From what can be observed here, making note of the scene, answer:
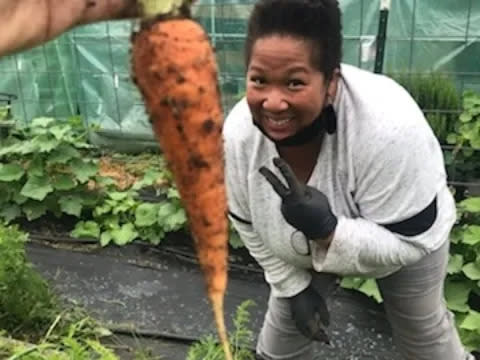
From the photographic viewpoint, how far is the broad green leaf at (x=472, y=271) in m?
2.60

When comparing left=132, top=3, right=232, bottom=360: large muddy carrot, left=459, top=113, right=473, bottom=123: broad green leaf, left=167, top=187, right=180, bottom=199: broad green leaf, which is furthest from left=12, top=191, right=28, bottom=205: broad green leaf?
left=132, top=3, right=232, bottom=360: large muddy carrot

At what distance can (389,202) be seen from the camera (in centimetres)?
169

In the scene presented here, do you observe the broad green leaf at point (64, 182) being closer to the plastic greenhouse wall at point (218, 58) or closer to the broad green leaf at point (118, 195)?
the broad green leaf at point (118, 195)

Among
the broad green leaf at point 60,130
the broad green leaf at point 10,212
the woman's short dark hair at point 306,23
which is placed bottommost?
the broad green leaf at point 10,212

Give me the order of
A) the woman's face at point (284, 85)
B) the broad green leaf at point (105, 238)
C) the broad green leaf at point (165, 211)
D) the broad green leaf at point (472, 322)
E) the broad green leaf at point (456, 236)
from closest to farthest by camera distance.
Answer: the woman's face at point (284, 85), the broad green leaf at point (472, 322), the broad green leaf at point (456, 236), the broad green leaf at point (165, 211), the broad green leaf at point (105, 238)

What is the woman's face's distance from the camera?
146 cm

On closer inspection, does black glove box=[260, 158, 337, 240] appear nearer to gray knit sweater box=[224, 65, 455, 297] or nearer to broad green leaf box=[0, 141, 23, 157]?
gray knit sweater box=[224, 65, 455, 297]

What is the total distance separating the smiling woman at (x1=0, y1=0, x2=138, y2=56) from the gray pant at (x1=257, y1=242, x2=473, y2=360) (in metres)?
1.26

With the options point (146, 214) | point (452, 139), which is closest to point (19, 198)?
point (146, 214)

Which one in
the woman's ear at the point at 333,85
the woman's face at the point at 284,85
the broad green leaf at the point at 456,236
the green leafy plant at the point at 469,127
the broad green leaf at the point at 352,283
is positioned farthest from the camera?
the green leafy plant at the point at 469,127

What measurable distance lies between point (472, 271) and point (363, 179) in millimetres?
1129

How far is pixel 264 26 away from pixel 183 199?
0.54 m

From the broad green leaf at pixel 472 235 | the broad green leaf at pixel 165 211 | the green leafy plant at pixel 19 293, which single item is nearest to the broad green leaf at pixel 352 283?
the broad green leaf at pixel 472 235

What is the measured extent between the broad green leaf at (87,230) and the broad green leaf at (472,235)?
1.70 meters
